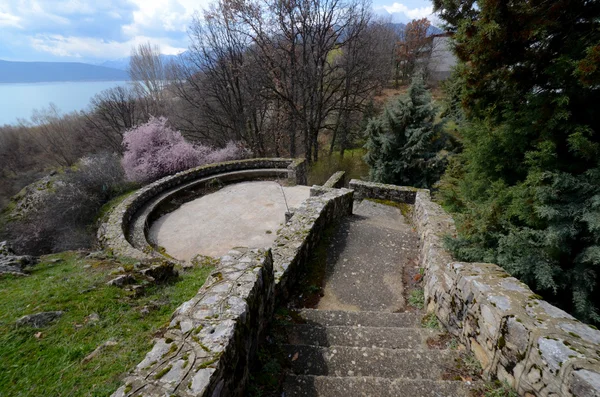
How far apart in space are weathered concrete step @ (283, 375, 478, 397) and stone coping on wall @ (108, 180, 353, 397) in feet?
1.72

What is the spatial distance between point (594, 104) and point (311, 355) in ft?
14.0

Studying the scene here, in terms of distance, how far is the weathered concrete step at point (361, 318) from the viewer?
3715 mm

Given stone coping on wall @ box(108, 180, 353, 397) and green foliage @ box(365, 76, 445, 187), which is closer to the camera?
stone coping on wall @ box(108, 180, 353, 397)

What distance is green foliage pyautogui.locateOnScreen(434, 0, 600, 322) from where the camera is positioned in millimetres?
2912

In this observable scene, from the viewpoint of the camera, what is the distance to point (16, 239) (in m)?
10.2

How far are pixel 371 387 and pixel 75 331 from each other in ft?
10.1

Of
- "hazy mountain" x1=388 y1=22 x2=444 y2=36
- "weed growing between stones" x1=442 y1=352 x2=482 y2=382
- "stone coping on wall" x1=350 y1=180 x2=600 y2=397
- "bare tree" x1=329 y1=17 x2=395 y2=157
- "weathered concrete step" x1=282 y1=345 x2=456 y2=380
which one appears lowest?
"weathered concrete step" x1=282 y1=345 x2=456 y2=380

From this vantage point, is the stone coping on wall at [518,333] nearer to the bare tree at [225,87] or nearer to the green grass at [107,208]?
the green grass at [107,208]

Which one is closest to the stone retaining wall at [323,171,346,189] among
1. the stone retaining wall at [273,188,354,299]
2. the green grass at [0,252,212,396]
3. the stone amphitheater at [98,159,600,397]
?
the stone retaining wall at [273,188,354,299]

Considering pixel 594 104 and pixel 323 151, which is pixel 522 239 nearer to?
pixel 594 104

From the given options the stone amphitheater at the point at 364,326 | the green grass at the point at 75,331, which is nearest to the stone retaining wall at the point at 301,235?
the stone amphitheater at the point at 364,326

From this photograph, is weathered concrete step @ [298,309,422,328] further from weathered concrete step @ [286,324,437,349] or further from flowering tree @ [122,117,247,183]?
flowering tree @ [122,117,247,183]

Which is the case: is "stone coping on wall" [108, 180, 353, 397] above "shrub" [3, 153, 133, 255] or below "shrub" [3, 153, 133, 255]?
above

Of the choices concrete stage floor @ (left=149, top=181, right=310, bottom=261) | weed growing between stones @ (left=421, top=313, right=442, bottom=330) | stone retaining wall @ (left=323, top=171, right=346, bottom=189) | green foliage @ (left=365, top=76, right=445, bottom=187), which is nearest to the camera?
weed growing between stones @ (left=421, top=313, right=442, bottom=330)
